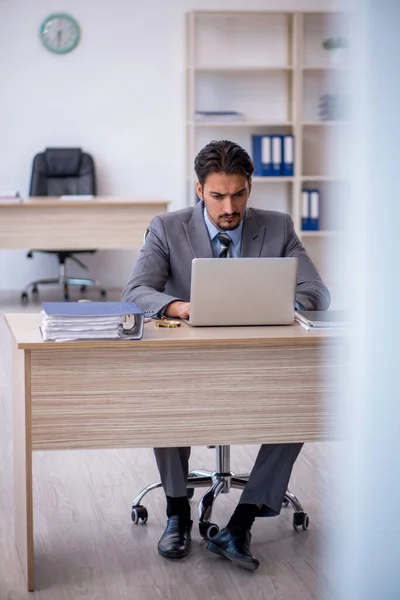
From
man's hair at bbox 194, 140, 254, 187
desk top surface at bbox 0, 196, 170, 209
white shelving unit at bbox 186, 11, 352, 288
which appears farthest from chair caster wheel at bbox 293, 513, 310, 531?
white shelving unit at bbox 186, 11, 352, 288

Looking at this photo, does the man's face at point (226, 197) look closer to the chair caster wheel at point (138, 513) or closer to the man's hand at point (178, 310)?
the man's hand at point (178, 310)

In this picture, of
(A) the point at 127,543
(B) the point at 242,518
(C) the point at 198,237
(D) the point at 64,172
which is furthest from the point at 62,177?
(B) the point at 242,518

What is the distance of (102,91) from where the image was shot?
7223 millimetres

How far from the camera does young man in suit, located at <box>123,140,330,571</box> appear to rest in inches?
94.4

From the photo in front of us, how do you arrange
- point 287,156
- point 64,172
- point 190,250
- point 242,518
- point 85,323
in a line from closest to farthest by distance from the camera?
point 85,323
point 242,518
point 190,250
point 64,172
point 287,156

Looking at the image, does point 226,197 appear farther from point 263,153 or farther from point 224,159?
point 263,153

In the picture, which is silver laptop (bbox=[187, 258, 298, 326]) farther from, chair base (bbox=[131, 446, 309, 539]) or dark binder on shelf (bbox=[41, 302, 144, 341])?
chair base (bbox=[131, 446, 309, 539])

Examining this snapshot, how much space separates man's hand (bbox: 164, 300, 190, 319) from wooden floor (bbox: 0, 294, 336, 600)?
0.64 metres

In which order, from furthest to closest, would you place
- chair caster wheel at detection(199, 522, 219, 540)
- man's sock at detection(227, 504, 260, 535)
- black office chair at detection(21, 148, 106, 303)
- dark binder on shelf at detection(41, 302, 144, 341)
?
black office chair at detection(21, 148, 106, 303) → chair caster wheel at detection(199, 522, 219, 540) → man's sock at detection(227, 504, 260, 535) → dark binder on shelf at detection(41, 302, 144, 341)

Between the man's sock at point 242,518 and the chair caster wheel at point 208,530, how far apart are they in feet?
0.32

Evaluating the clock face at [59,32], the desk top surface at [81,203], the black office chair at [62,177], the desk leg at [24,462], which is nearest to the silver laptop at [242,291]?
the desk leg at [24,462]

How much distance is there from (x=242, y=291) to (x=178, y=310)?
0.85 feet

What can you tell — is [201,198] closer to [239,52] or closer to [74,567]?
[74,567]

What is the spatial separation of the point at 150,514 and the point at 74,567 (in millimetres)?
444
